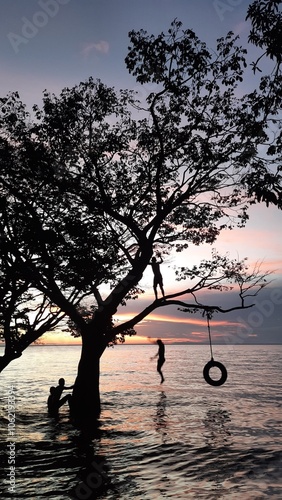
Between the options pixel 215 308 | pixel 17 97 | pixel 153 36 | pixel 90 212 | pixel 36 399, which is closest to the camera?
pixel 153 36

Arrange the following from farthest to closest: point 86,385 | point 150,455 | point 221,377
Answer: point 221,377, point 86,385, point 150,455

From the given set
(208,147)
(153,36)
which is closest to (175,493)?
(208,147)

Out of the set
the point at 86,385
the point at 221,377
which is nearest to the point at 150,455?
the point at 86,385

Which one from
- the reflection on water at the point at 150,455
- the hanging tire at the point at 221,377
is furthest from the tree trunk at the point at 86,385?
the hanging tire at the point at 221,377

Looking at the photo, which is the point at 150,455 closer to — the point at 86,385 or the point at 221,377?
the point at 86,385

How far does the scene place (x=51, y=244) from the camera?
19.9 metres

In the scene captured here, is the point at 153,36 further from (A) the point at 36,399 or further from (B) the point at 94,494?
(A) the point at 36,399

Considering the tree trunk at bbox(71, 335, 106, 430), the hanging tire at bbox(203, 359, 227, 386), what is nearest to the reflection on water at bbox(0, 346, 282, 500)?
the tree trunk at bbox(71, 335, 106, 430)

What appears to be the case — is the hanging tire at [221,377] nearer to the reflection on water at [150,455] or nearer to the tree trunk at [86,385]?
the reflection on water at [150,455]

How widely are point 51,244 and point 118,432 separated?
9203 mm

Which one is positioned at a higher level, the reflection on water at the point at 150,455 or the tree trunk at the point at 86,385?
the tree trunk at the point at 86,385

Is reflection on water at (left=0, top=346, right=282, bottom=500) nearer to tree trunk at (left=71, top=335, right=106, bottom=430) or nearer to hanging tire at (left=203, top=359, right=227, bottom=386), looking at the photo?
tree trunk at (left=71, top=335, right=106, bottom=430)

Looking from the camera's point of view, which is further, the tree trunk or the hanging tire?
the hanging tire

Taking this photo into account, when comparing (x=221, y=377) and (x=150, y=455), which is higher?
(x=221, y=377)
